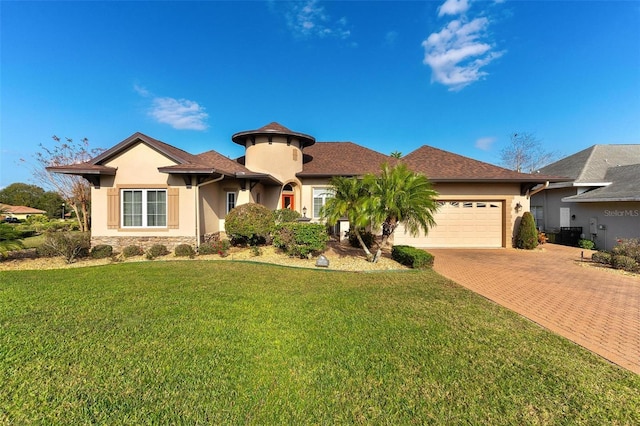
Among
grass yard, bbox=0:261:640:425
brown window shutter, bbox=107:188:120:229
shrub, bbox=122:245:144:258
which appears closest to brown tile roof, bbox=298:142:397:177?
shrub, bbox=122:245:144:258

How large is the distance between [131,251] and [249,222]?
190 inches

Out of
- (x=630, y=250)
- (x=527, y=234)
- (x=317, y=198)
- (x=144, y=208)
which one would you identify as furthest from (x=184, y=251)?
(x=630, y=250)

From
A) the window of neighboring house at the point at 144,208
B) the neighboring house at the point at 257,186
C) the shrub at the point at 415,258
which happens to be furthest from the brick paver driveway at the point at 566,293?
the window of neighboring house at the point at 144,208

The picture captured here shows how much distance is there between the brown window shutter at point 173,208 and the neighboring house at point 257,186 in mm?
43

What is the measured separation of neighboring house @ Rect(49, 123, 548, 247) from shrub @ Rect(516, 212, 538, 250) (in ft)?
1.46

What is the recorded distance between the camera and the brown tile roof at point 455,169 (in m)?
13.5

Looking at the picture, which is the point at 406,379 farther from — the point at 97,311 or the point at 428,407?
the point at 97,311

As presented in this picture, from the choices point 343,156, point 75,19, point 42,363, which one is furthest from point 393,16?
point 42,363

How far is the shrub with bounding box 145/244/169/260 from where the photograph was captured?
1073 cm

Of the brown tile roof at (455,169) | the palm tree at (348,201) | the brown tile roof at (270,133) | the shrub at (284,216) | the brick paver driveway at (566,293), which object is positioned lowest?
the brick paver driveway at (566,293)

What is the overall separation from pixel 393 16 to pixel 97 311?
636 inches

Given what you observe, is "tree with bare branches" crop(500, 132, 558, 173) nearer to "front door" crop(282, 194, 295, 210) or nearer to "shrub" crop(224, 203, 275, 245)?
"front door" crop(282, 194, 295, 210)

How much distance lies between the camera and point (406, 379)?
3.15 m

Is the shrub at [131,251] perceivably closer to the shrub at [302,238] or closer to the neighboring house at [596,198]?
the shrub at [302,238]
